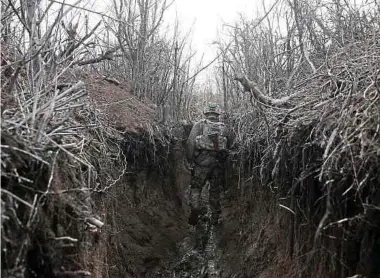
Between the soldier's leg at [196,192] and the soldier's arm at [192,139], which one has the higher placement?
the soldier's arm at [192,139]

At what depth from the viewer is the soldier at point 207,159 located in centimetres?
985

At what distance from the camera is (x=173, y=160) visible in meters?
10.2

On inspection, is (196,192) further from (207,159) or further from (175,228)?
(175,228)

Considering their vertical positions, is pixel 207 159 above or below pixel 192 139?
below

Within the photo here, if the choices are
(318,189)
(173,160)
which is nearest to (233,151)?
(173,160)

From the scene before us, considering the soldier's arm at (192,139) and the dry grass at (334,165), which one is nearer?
the dry grass at (334,165)

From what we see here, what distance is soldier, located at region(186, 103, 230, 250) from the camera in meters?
9.85

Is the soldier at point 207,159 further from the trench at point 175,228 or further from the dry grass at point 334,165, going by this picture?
the dry grass at point 334,165

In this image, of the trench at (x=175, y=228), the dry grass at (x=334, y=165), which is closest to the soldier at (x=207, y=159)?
the trench at (x=175, y=228)

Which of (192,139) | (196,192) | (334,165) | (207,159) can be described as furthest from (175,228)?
(334,165)

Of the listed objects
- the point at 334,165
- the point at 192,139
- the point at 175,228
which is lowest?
the point at 175,228

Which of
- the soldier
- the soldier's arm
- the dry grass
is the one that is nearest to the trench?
the dry grass

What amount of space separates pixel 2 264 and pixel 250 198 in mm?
5940

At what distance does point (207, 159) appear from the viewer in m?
9.98
